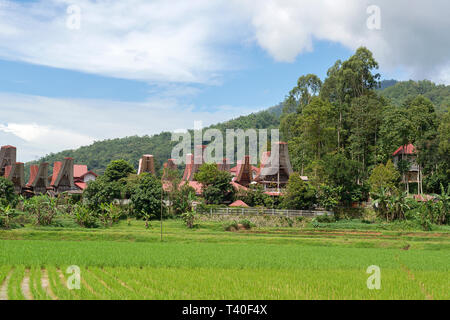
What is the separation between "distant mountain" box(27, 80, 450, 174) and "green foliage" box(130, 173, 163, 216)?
194 ft

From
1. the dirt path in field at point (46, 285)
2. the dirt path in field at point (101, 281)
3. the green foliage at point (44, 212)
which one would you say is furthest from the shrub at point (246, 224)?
the dirt path in field at point (46, 285)

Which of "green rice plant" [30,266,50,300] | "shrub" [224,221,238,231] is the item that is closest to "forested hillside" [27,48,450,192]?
"shrub" [224,221,238,231]

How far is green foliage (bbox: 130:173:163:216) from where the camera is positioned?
32.6 metres

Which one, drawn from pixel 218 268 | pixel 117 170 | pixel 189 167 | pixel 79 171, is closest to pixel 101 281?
pixel 218 268

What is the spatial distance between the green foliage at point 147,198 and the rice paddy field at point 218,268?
7070 millimetres

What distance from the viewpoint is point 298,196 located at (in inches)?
1315

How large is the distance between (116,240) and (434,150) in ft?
88.6

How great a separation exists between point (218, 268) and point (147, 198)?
18.5 meters

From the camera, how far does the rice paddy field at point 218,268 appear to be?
1109 centimetres

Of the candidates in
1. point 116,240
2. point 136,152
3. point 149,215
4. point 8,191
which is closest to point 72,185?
point 8,191

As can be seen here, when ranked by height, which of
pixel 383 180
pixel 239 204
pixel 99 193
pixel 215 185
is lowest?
pixel 239 204

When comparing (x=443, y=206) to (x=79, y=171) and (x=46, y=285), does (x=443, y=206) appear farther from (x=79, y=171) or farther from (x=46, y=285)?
(x=79, y=171)

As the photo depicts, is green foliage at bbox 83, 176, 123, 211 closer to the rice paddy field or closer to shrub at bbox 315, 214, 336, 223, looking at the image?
the rice paddy field

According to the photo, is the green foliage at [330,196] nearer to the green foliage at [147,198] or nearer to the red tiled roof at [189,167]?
the green foliage at [147,198]
